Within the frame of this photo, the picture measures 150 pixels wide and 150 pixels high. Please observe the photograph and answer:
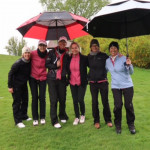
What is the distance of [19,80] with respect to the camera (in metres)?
5.01

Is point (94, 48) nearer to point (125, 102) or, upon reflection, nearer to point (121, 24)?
point (121, 24)

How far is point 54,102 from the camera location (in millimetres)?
4988

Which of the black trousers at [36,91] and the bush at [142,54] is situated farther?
the bush at [142,54]

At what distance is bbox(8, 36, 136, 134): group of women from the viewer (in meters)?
4.42

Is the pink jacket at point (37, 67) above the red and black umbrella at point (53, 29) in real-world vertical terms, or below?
below

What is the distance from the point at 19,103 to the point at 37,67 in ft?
3.45

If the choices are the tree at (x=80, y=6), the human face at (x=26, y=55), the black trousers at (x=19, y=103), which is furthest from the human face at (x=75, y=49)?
the tree at (x=80, y=6)

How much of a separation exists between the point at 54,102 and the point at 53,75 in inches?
26.6

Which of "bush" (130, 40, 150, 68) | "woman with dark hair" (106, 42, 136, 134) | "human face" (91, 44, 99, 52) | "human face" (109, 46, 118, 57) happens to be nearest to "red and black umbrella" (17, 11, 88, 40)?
"human face" (91, 44, 99, 52)

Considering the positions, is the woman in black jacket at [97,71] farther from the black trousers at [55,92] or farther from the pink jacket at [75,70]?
the black trousers at [55,92]

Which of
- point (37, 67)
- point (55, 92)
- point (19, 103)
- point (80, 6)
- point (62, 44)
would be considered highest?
point (80, 6)

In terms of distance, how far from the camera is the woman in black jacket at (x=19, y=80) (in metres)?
4.82

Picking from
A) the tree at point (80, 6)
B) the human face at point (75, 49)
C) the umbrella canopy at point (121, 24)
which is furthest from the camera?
the tree at point (80, 6)

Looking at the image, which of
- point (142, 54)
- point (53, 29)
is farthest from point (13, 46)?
point (53, 29)
